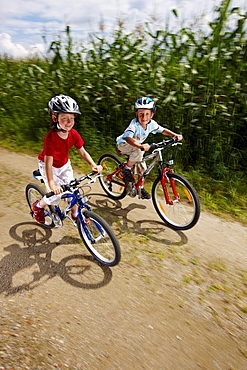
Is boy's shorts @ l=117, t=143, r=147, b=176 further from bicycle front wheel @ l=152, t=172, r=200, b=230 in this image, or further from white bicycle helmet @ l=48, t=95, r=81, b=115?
white bicycle helmet @ l=48, t=95, r=81, b=115

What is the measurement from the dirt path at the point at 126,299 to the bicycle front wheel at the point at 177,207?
178 millimetres

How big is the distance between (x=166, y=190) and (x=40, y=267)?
2.11 m

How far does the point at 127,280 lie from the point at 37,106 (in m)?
6.21

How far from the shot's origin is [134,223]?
436cm

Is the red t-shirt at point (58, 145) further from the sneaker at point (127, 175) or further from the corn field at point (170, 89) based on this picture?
the corn field at point (170, 89)

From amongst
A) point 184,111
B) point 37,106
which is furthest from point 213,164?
point 37,106

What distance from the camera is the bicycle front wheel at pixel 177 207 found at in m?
3.98

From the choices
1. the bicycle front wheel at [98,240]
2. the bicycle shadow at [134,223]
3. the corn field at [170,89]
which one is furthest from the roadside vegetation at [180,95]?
the bicycle front wheel at [98,240]

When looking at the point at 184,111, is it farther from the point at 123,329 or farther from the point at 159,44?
the point at 123,329

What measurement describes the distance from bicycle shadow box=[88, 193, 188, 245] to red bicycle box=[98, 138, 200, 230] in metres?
0.12

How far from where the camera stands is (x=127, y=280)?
314cm

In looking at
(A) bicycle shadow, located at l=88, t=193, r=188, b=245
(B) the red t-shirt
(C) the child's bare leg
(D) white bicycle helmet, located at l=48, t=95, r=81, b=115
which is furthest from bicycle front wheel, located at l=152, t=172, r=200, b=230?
(D) white bicycle helmet, located at l=48, t=95, r=81, b=115

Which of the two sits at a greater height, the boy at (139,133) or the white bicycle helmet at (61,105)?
the white bicycle helmet at (61,105)

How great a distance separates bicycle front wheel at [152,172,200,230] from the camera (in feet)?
13.1
